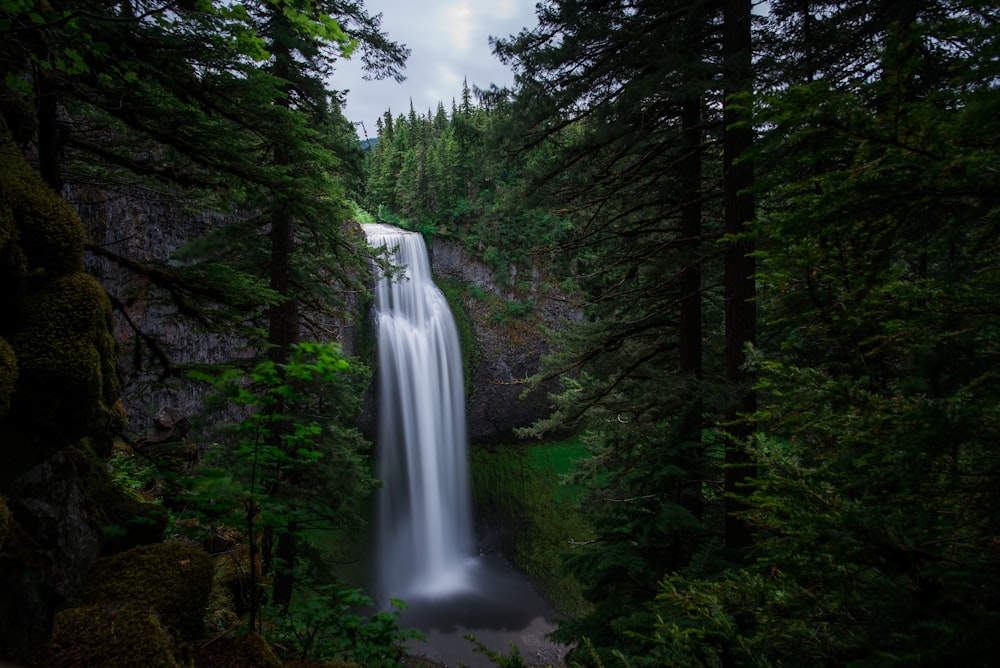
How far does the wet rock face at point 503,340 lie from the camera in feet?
69.2

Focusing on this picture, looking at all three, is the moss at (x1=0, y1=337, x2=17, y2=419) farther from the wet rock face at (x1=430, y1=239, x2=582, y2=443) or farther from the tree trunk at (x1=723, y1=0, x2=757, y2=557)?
the wet rock face at (x1=430, y1=239, x2=582, y2=443)

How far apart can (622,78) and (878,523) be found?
212 inches

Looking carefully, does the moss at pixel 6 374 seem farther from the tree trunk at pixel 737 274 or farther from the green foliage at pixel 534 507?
the green foliage at pixel 534 507

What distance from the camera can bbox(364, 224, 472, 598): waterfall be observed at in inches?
665

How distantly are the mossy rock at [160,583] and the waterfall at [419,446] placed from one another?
46.4 feet

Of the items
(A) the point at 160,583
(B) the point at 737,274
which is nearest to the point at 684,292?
(B) the point at 737,274

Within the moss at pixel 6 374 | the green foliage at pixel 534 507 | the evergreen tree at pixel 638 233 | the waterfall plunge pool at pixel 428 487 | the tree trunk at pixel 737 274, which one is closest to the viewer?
the moss at pixel 6 374

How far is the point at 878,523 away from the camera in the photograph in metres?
1.71

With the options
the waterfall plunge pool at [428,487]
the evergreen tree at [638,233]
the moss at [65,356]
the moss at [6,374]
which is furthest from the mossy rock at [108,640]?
the waterfall plunge pool at [428,487]

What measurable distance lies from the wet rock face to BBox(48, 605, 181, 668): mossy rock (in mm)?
18017

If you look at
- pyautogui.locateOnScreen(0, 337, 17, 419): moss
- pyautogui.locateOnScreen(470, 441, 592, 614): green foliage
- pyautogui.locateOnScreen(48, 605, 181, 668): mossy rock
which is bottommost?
pyautogui.locateOnScreen(470, 441, 592, 614): green foliage

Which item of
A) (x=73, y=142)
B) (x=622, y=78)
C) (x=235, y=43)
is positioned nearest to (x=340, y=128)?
(x=73, y=142)

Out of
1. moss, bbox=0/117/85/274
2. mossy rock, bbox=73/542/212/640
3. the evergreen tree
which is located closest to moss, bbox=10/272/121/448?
moss, bbox=0/117/85/274

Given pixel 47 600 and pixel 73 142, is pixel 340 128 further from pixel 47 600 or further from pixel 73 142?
pixel 47 600
